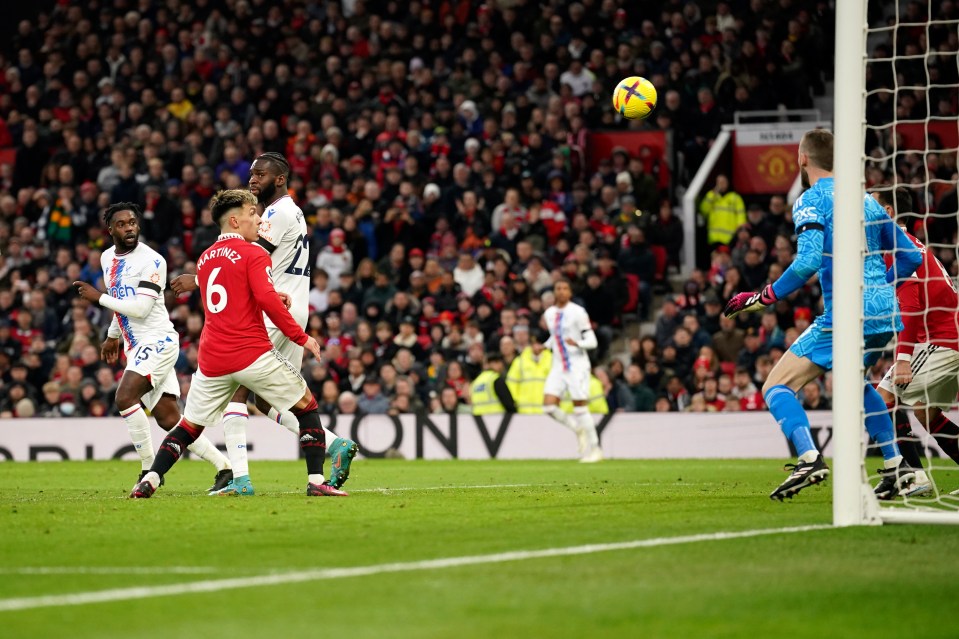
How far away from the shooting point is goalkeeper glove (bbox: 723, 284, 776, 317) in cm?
862

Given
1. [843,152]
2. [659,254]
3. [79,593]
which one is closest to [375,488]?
[843,152]

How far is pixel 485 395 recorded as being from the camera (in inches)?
771

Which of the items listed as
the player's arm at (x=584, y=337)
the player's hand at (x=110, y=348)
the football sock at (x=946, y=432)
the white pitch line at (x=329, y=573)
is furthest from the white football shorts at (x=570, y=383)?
the white pitch line at (x=329, y=573)

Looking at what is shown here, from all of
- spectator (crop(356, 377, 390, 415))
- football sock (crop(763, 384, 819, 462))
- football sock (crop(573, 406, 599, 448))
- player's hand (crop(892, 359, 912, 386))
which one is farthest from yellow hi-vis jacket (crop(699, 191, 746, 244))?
football sock (crop(763, 384, 819, 462))

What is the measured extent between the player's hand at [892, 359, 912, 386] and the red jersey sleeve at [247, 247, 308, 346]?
13.1 feet

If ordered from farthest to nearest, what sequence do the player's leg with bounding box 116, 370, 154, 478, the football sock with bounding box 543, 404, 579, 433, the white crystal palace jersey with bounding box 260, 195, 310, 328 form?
the football sock with bounding box 543, 404, 579, 433
the player's leg with bounding box 116, 370, 154, 478
the white crystal palace jersey with bounding box 260, 195, 310, 328

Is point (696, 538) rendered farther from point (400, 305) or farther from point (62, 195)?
point (62, 195)

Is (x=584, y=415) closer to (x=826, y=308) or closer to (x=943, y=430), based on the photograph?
(x=943, y=430)

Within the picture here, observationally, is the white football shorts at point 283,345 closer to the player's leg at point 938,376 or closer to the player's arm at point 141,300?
the player's arm at point 141,300

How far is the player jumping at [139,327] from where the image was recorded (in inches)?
435

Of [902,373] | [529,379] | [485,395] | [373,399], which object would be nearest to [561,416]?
[529,379]

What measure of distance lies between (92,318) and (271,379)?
14287 mm

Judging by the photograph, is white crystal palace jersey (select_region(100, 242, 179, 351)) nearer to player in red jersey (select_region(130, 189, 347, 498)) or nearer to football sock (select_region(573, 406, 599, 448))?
player in red jersey (select_region(130, 189, 347, 498))

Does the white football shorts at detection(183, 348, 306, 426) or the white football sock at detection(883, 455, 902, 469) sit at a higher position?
the white football shorts at detection(183, 348, 306, 426)
